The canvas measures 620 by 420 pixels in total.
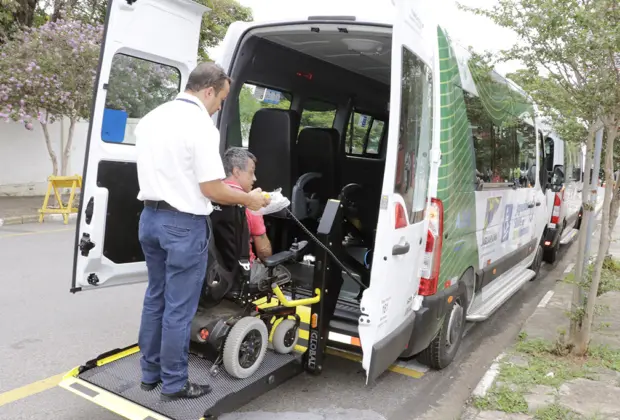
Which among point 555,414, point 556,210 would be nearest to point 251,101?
point 555,414

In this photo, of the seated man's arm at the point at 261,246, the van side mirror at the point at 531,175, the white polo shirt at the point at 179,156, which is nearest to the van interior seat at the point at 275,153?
the seated man's arm at the point at 261,246

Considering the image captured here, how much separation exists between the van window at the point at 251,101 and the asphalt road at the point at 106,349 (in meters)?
2.13

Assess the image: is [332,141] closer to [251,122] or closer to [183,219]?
[251,122]

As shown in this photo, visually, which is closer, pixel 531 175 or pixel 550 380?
pixel 550 380

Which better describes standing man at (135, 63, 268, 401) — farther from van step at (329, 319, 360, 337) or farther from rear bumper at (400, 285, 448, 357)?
rear bumper at (400, 285, 448, 357)

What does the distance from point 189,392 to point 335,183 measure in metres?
2.90

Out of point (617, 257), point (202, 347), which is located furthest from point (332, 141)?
point (617, 257)

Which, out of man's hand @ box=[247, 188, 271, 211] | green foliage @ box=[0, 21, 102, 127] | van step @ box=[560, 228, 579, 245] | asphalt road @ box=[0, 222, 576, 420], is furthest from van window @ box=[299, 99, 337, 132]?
van step @ box=[560, 228, 579, 245]

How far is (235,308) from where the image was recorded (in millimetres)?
3514

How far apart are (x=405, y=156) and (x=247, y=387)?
1671mm

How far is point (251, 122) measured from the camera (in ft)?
16.3

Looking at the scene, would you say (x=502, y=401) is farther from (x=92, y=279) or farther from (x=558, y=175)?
(x=558, y=175)

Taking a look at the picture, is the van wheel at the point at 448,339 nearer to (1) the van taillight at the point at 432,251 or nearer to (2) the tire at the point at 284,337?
(1) the van taillight at the point at 432,251

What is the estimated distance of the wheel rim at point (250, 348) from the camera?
3.25m
